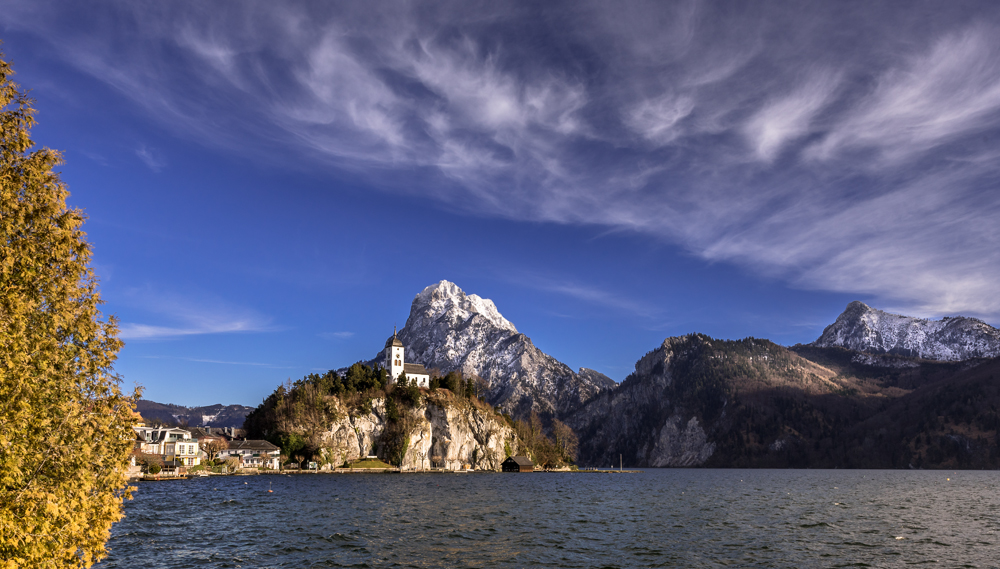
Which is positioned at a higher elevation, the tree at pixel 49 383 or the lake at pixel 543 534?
the tree at pixel 49 383

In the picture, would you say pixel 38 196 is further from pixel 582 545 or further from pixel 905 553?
pixel 905 553

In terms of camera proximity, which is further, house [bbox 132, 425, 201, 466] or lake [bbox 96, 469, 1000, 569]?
house [bbox 132, 425, 201, 466]

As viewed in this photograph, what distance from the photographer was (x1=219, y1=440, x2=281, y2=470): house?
163625mm

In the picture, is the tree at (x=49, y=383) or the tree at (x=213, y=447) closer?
the tree at (x=49, y=383)

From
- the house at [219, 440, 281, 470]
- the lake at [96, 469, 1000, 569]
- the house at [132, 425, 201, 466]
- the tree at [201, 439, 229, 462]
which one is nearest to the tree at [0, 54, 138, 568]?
the lake at [96, 469, 1000, 569]

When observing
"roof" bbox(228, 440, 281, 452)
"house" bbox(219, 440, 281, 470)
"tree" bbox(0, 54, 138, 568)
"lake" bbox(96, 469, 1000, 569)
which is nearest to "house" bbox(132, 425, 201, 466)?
"house" bbox(219, 440, 281, 470)

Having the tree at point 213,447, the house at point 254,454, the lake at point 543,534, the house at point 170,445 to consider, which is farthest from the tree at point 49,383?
the tree at point 213,447

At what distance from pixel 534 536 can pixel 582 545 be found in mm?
Answer: 5511

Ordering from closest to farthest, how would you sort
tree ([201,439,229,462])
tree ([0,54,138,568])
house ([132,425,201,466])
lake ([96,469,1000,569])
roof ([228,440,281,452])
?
tree ([0,54,138,568]) → lake ([96,469,1000,569]) → house ([132,425,201,466]) → roof ([228,440,281,452]) → tree ([201,439,229,462])

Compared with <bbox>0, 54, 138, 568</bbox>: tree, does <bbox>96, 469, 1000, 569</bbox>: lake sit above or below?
below

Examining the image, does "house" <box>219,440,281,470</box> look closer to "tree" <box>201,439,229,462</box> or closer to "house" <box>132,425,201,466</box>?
"tree" <box>201,439,229,462</box>

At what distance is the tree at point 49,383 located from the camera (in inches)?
595

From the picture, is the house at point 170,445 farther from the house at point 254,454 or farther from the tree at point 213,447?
the house at point 254,454

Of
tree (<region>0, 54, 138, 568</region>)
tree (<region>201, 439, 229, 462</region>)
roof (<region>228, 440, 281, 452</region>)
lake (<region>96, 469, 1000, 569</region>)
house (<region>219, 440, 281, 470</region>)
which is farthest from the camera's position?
tree (<region>201, 439, 229, 462</region>)
